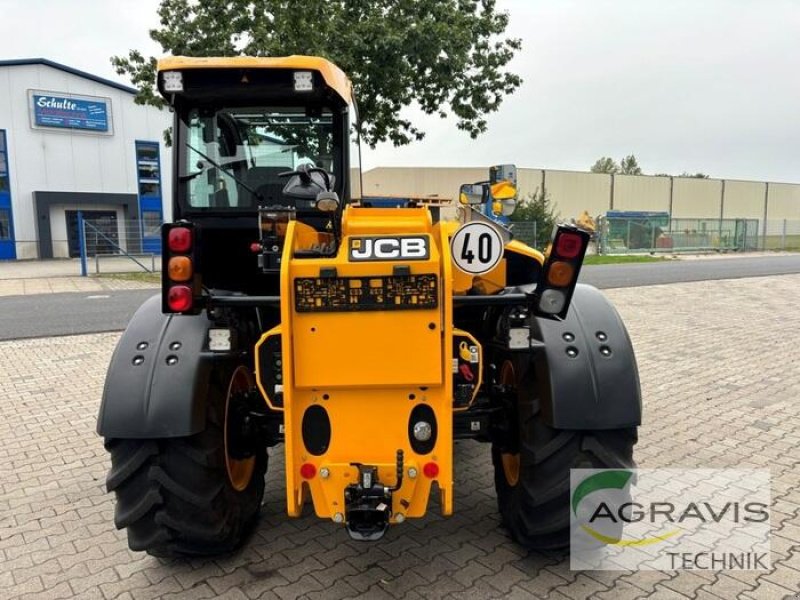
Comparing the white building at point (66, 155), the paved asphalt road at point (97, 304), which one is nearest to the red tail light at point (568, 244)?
the paved asphalt road at point (97, 304)

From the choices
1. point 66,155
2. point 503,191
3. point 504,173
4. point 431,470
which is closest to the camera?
point 431,470

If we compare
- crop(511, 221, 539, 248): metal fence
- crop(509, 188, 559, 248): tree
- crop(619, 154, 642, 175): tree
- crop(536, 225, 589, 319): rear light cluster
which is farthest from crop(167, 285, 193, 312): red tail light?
crop(619, 154, 642, 175): tree

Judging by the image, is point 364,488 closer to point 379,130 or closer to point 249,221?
point 249,221

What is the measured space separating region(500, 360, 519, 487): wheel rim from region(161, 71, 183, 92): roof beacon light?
231 centimetres

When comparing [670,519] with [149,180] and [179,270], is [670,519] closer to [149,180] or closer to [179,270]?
[179,270]

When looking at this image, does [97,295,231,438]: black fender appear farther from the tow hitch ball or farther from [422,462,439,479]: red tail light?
[422,462,439,479]: red tail light

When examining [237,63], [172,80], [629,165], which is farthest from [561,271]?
[629,165]

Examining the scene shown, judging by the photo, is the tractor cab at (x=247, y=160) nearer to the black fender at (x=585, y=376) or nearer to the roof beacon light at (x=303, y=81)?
the roof beacon light at (x=303, y=81)

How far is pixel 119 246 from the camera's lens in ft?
68.0

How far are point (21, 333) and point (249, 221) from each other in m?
8.37

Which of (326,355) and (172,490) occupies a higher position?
(326,355)

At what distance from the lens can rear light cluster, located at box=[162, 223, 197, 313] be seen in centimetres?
270

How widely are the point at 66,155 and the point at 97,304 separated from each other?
18559mm

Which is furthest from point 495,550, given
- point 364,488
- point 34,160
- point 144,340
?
point 34,160
